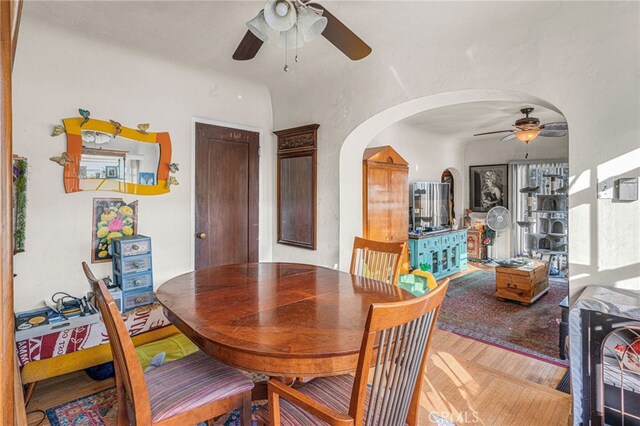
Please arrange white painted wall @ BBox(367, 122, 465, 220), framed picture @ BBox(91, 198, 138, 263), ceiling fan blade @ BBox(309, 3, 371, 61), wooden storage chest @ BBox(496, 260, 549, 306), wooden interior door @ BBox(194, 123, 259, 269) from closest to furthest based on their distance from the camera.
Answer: ceiling fan blade @ BBox(309, 3, 371, 61)
framed picture @ BBox(91, 198, 138, 263)
wooden interior door @ BBox(194, 123, 259, 269)
wooden storage chest @ BBox(496, 260, 549, 306)
white painted wall @ BBox(367, 122, 465, 220)

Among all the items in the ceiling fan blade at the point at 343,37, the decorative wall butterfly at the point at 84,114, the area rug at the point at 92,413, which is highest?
the ceiling fan blade at the point at 343,37

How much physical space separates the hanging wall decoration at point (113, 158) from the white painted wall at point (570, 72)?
7.04 ft

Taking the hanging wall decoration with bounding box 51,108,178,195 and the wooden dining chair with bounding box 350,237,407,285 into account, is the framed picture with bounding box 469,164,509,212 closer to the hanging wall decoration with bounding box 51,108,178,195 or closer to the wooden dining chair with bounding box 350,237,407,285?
the wooden dining chair with bounding box 350,237,407,285

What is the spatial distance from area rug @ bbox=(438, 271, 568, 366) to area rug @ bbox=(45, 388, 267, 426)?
2.36m

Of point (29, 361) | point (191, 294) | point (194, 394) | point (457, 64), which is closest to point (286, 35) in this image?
point (457, 64)

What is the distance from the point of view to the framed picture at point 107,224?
2.78 meters

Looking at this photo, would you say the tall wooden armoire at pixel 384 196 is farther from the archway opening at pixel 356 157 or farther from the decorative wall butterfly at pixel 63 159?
the decorative wall butterfly at pixel 63 159

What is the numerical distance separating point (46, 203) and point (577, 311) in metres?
3.60

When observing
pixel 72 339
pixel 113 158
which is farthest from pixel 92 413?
pixel 113 158

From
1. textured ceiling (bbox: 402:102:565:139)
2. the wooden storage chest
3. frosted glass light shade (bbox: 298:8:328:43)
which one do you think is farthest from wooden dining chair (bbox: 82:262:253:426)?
textured ceiling (bbox: 402:102:565:139)

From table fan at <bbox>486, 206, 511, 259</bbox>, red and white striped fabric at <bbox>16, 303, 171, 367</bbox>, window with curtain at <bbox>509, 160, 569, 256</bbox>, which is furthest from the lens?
window with curtain at <bbox>509, 160, 569, 256</bbox>

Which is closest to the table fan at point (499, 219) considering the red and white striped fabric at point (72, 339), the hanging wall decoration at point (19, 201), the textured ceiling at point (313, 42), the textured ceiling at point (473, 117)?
the textured ceiling at point (473, 117)

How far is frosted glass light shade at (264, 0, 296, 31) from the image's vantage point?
5.29ft

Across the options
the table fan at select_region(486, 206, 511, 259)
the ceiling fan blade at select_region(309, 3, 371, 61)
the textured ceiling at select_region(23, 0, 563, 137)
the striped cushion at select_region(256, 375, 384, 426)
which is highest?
the textured ceiling at select_region(23, 0, 563, 137)
